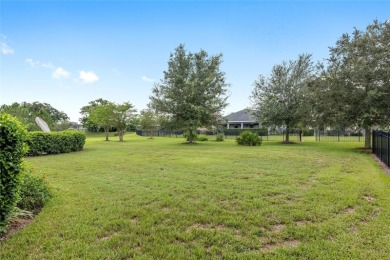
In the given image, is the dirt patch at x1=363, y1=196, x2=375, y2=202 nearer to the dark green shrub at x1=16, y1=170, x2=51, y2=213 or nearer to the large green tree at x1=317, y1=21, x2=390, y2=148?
the dark green shrub at x1=16, y1=170, x2=51, y2=213

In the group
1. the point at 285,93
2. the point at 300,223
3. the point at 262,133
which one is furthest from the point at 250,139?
the point at 300,223

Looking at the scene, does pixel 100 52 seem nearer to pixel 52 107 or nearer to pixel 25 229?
pixel 25 229

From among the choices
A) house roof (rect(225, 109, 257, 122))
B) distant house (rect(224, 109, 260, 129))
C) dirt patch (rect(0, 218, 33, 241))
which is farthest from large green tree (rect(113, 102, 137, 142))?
dirt patch (rect(0, 218, 33, 241))

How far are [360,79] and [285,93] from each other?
24.0 feet

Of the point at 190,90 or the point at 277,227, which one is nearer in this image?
the point at 277,227

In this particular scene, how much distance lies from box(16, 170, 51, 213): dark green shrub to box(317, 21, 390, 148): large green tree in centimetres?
1327

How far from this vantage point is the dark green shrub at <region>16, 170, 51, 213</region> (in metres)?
3.62

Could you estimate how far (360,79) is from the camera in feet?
36.2

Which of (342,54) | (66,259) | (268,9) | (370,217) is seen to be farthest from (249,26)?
(66,259)

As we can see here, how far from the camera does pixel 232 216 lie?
130 inches

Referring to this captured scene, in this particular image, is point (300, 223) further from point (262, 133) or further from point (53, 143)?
point (262, 133)

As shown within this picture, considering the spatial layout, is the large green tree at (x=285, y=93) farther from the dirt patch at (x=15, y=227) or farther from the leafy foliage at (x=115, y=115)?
the dirt patch at (x=15, y=227)

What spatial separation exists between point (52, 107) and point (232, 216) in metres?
67.6

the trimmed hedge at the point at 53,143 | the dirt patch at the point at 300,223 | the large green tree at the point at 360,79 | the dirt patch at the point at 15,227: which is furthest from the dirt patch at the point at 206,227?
the large green tree at the point at 360,79
